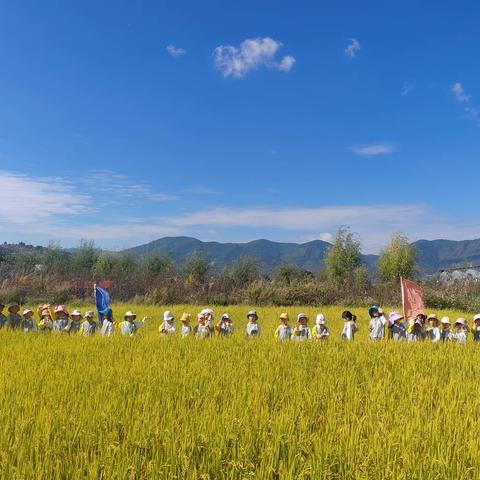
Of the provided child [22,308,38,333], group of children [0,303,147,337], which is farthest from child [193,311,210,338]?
Result: child [22,308,38,333]

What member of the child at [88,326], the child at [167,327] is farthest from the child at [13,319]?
the child at [167,327]

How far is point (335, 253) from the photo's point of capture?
228ft

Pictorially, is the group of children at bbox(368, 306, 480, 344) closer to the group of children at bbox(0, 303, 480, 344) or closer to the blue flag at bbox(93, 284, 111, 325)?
the group of children at bbox(0, 303, 480, 344)

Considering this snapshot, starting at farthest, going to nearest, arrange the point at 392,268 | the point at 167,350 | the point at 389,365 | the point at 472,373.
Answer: the point at 392,268, the point at 167,350, the point at 389,365, the point at 472,373

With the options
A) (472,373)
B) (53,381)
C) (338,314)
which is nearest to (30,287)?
(338,314)

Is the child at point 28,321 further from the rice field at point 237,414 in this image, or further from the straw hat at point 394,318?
the straw hat at point 394,318

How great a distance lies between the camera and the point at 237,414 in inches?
175

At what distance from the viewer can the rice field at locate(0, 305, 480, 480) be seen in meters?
3.32

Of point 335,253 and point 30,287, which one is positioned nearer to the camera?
point 30,287

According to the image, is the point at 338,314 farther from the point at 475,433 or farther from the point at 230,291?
the point at 475,433

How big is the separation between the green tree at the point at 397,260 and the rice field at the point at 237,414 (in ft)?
200

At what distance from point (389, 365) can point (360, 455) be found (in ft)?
12.9

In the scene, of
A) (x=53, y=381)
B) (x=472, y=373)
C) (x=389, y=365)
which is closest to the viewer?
(x=53, y=381)

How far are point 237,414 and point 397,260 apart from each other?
66.2 m
